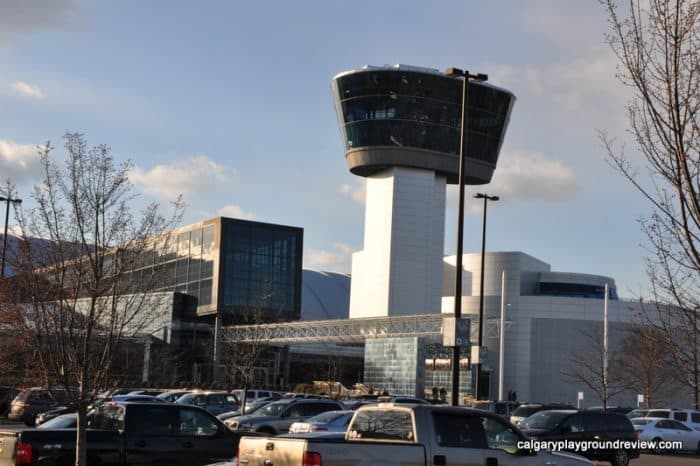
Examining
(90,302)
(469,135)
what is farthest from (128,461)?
(469,135)

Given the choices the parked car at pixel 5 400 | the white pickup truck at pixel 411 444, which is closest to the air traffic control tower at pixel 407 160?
the parked car at pixel 5 400

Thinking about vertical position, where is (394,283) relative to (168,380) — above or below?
above

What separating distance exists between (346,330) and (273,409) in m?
54.7

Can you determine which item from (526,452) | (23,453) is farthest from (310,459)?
(23,453)

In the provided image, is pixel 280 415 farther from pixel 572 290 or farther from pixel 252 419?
pixel 572 290

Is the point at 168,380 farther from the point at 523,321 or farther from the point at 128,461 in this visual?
the point at 128,461

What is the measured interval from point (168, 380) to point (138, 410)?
70515 millimetres

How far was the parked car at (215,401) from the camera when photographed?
126 feet

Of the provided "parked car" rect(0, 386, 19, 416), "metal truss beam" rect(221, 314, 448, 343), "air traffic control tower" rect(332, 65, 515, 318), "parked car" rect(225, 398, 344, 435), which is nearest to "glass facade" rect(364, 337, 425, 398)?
"metal truss beam" rect(221, 314, 448, 343)

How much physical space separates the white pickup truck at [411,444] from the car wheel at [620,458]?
438 inches

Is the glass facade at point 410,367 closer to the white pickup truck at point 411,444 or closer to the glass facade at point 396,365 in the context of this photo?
the glass facade at point 396,365

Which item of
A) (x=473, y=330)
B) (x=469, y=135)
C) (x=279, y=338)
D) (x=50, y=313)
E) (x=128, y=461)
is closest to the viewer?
(x=50, y=313)

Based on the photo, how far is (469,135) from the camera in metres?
101

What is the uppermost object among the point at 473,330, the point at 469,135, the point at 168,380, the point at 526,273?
the point at 469,135
